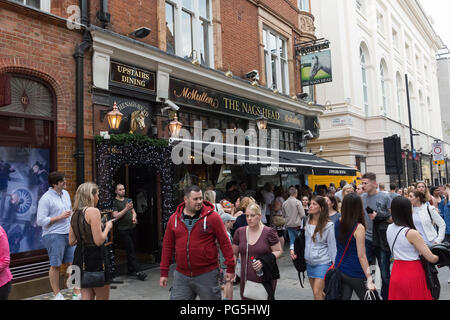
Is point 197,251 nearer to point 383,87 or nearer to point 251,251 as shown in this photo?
point 251,251

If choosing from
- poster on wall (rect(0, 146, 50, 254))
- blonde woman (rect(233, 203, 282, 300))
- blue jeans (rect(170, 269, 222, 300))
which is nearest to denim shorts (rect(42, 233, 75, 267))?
poster on wall (rect(0, 146, 50, 254))

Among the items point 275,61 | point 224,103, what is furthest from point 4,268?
point 275,61

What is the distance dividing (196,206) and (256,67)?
1013cm

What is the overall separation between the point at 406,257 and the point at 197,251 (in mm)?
2203

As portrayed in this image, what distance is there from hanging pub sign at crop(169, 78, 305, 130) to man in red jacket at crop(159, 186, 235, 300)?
19.5 ft

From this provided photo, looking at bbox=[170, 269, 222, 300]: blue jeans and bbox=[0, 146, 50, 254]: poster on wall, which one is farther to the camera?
bbox=[0, 146, 50, 254]: poster on wall

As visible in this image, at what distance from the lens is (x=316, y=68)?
602 inches

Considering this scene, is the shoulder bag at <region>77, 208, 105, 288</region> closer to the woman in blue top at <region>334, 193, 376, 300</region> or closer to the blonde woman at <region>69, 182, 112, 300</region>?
the blonde woman at <region>69, 182, 112, 300</region>

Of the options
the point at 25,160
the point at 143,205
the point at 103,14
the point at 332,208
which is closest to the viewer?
the point at 332,208

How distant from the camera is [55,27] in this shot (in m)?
7.16

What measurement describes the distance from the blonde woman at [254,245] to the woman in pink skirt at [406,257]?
1267mm

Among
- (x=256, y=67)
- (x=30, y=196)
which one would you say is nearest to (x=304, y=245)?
(x=30, y=196)
